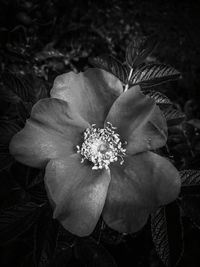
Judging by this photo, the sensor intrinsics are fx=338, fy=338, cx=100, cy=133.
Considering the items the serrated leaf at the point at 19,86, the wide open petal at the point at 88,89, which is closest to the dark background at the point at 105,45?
the serrated leaf at the point at 19,86

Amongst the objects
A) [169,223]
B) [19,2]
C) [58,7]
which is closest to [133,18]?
[58,7]

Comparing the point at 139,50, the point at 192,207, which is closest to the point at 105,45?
the point at 139,50

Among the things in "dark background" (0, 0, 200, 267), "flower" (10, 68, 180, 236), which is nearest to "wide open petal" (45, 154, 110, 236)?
"flower" (10, 68, 180, 236)

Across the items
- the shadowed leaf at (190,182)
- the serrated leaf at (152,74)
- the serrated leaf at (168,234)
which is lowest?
the serrated leaf at (168,234)

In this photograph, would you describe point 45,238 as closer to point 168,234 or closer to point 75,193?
point 75,193

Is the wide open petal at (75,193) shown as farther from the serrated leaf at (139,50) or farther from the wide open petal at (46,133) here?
the serrated leaf at (139,50)

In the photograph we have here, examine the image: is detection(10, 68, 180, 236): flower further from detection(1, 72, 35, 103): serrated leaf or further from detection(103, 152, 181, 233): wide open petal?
detection(1, 72, 35, 103): serrated leaf
